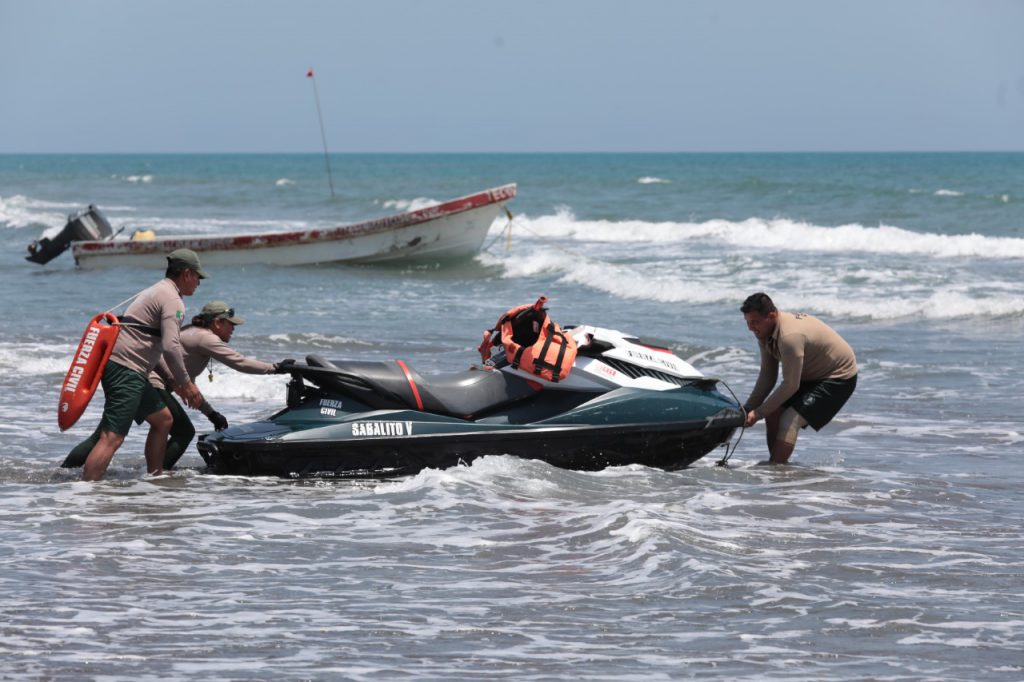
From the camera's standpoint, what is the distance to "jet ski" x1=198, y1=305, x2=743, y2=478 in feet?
25.0

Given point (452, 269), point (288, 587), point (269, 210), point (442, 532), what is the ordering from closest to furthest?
point (288, 587) → point (442, 532) → point (452, 269) → point (269, 210)

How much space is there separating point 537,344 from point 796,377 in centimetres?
162

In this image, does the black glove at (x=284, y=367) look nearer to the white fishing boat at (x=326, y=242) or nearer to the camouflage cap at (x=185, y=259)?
the camouflage cap at (x=185, y=259)

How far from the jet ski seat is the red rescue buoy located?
1106mm

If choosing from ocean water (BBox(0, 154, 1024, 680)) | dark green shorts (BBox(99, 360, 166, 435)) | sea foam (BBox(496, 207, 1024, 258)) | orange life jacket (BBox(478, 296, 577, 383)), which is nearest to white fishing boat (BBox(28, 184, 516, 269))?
sea foam (BBox(496, 207, 1024, 258))

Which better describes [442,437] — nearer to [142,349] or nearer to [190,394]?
[190,394]

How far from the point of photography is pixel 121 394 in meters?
7.56

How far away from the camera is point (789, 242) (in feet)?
113

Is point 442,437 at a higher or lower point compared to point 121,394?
lower

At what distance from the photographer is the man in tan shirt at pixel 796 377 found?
8.06 metres

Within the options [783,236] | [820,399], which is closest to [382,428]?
[820,399]

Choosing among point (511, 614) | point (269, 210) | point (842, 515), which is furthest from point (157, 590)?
point (269, 210)

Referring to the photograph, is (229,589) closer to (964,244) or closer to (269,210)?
(964,244)

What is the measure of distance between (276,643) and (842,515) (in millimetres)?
3407
